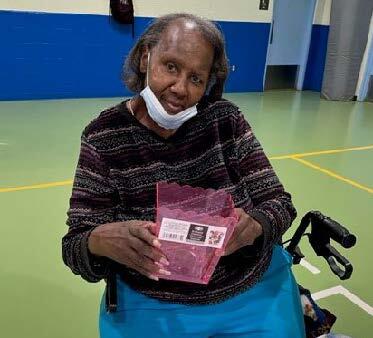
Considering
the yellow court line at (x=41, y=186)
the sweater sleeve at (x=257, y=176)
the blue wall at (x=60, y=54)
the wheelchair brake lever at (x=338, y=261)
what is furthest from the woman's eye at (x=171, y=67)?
the blue wall at (x=60, y=54)

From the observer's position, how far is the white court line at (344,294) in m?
1.97

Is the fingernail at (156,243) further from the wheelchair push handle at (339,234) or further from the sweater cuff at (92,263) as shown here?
the wheelchair push handle at (339,234)

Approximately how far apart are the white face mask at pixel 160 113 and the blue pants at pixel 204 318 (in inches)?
18.2

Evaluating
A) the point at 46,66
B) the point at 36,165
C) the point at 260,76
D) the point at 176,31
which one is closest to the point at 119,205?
the point at 176,31

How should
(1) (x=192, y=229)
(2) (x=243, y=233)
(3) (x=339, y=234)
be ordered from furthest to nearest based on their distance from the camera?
(3) (x=339, y=234), (2) (x=243, y=233), (1) (x=192, y=229)

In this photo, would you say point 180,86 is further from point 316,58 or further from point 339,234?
point 316,58

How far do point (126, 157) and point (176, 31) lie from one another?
35 cm

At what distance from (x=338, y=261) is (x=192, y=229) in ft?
2.03

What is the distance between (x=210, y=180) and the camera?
4.04ft

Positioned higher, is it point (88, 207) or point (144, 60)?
point (144, 60)

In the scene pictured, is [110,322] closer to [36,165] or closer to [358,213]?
[358,213]

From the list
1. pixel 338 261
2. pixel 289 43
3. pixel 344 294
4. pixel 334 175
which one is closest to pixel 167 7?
pixel 289 43

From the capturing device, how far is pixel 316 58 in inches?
310

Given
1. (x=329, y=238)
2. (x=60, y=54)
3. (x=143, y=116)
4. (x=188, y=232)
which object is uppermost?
(x=143, y=116)
